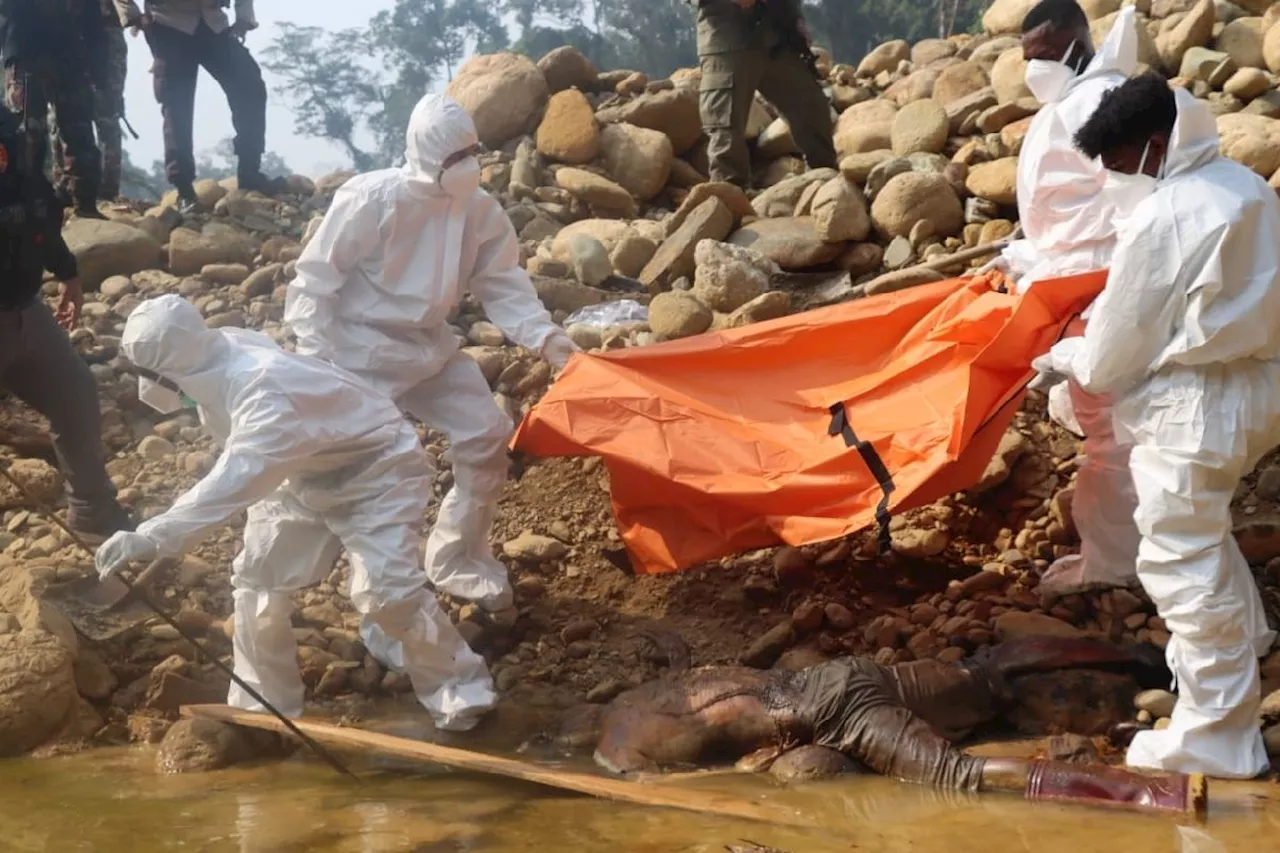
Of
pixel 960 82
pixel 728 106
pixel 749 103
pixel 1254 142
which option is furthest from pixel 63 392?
pixel 960 82

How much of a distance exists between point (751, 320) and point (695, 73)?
624cm

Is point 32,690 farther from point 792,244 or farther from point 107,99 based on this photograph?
point 107,99

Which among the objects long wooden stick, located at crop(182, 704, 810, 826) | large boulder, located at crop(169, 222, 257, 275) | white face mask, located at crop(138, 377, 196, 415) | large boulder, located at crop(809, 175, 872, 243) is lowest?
A: long wooden stick, located at crop(182, 704, 810, 826)

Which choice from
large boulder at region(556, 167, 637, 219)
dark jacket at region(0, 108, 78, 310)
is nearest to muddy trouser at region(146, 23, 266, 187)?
large boulder at region(556, 167, 637, 219)

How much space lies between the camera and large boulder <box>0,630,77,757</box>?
14.9ft

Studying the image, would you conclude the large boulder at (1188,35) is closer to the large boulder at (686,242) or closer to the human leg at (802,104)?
the human leg at (802,104)

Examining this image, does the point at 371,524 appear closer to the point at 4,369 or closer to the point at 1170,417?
the point at 4,369

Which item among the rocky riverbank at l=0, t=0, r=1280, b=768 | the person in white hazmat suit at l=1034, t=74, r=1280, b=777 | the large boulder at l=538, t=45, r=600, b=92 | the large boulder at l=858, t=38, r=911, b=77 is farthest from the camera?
the large boulder at l=858, t=38, r=911, b=77

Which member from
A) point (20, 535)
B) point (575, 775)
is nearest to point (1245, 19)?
point (575, 775)

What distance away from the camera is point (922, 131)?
8.30 m

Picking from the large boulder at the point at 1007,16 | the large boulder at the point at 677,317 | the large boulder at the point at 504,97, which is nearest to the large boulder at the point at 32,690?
the large boulder at the point at 677,317

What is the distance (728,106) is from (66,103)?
414 centimetres

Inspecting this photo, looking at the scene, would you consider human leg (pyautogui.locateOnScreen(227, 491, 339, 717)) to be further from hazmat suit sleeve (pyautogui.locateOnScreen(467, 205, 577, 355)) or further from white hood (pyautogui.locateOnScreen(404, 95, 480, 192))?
white hood (pyautogui.locateOnScreen(404, 95, 480, 192))

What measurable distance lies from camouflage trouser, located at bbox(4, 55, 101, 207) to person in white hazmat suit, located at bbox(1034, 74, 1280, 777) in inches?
242
